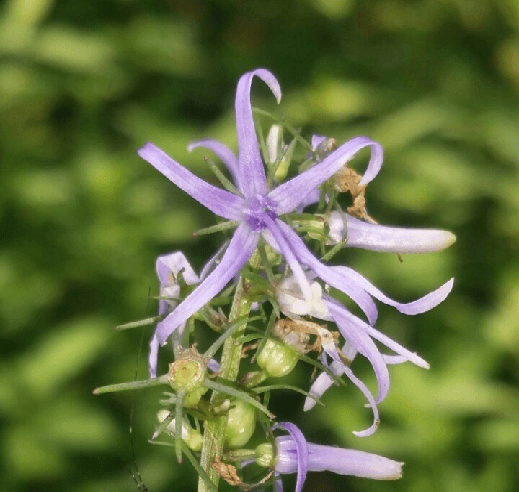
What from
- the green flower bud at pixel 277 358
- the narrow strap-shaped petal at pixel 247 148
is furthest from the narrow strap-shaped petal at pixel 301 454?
the narrow strap-shaped petal at pixel 247 148

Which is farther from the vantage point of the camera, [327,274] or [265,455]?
[265,455]

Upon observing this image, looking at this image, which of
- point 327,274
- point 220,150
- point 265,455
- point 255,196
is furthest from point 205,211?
point 327,274

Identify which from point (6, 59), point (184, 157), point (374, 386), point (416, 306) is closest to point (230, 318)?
point (416, 306)

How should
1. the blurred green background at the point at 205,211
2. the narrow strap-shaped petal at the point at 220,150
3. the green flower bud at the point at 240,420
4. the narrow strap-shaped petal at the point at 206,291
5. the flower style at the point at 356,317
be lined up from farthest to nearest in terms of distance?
the blurred green background at the point at 205,211
the narrow strap-shaped petal at the point at 220,150
the green flower bud at the point at 240,420
the flower style at the point at 356,317
the narrow strap-shaped petal at the point at 206,291

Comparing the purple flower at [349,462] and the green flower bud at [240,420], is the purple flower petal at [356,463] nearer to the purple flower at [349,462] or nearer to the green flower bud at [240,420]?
the purple flower at [349,462]

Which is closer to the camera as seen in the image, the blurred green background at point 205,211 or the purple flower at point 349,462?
the purple flower at point 349,462

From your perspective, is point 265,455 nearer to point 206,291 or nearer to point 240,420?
point 240,420

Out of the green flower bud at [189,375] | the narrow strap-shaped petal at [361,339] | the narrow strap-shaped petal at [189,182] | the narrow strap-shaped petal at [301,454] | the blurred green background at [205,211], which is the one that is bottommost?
the blurred green background at [205,211]

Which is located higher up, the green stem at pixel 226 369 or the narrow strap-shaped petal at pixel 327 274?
the narrow strap-shaped petal at pixel 327 274
